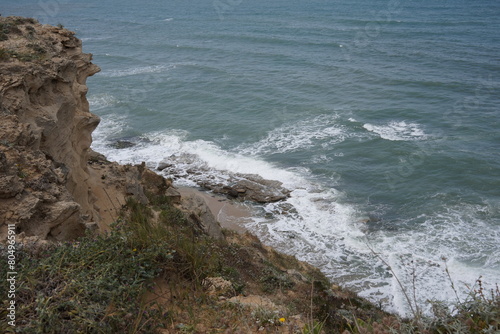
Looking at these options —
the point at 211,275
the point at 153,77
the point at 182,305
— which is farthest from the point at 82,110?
the point at 153,77

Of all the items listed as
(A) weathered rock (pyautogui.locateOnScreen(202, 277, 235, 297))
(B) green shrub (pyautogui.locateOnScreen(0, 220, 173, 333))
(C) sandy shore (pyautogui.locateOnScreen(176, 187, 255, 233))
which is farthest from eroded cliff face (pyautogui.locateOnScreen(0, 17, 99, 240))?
(C) sandy shore (pyautogui.locateOnScreen(176, 187, 255, 233))

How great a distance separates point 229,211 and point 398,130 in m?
13.4

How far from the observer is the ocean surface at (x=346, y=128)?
17250mm

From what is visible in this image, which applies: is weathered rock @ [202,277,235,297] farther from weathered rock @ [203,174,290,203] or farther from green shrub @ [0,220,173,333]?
weathered rock @ [203,174,290,203]

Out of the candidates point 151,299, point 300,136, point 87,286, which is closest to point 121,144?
point 300,136

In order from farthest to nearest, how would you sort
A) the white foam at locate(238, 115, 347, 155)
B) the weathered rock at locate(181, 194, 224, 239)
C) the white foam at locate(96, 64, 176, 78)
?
the white foam at locate(96, 64, 176, 78) < the white foam at locate(238, 115, 347, 155) < the weathered rock at locate(181, 194, 224, 239)

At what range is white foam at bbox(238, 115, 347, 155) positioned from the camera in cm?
2611

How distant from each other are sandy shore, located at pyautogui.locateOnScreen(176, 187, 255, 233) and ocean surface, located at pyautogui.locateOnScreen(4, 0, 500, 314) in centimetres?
71

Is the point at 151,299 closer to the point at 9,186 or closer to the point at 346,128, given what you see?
the point at 9,186

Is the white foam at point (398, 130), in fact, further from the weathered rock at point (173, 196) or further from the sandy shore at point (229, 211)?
the weathered rock at point (173, 196)

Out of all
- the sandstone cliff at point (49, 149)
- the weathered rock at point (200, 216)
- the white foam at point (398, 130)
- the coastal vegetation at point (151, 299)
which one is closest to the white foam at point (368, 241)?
the weathered rock at point (200, 216)

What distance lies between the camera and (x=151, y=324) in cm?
510

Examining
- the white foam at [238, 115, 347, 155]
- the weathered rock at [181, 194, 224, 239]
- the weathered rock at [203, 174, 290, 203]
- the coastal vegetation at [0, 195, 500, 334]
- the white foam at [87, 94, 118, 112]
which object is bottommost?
the weathered rock at [203, 174, 290, 203]

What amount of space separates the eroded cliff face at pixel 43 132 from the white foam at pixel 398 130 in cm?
1855
